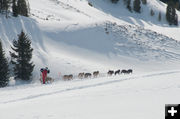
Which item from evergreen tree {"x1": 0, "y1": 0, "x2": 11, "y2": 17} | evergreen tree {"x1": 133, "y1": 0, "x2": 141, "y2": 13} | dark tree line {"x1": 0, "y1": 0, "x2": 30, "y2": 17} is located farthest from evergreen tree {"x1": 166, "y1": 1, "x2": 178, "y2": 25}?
evergreen tree {"x1": 0, "y1": 0, "x2": 11, "y2": 17}

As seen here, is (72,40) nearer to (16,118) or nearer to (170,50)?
(170,50)

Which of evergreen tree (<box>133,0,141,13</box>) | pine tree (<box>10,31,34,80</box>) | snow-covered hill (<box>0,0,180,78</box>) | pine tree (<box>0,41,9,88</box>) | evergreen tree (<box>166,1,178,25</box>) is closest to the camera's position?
pine tree (<box>0,41,9,88</box>)

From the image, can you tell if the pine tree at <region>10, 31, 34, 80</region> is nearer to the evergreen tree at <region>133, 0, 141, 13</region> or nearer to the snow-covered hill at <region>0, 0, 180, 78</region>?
the snow-covered hill at <region>0, 0, 180, 78</region>

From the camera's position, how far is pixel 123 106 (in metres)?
9.67

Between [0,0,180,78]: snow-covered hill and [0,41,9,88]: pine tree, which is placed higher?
[0,0,180,78]: snow-covered hill

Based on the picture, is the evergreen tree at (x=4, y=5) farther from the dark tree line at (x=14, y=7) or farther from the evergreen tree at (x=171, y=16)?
the evergreen tree at (x=171, y=16)

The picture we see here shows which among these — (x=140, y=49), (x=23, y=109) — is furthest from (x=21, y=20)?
(x=23, y=109)

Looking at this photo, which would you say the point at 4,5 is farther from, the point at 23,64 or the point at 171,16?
the point at 171,16

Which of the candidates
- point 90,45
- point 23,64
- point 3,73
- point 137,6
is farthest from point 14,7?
point 137,6

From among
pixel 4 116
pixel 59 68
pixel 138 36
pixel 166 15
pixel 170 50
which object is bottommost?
pixel 4 116

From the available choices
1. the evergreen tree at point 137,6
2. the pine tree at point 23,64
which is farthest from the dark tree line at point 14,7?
the evergreen tree at point 137,6

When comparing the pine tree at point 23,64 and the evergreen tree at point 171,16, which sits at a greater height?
the evergreen tree at point 171,16

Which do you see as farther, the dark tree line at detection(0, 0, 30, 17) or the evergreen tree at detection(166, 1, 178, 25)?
the evergreen tree at detection(166, 1, 178, 25)

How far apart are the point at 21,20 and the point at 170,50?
26.9 m
